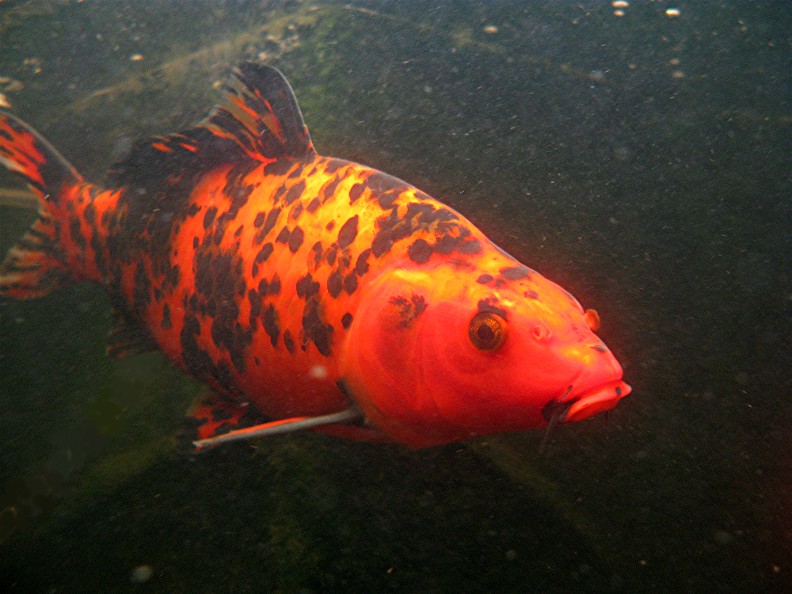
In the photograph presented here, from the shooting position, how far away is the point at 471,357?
2.00 m

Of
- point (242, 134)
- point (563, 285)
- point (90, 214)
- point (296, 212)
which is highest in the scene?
point (242, 134)

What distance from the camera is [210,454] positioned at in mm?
3547

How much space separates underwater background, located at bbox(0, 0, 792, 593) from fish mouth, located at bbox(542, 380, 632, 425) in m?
1.25

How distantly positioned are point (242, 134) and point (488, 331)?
7.21 feet

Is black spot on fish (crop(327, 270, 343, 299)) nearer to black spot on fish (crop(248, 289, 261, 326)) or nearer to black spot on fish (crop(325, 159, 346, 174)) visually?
black spot on fish (crop(248, 289, 261, 326))

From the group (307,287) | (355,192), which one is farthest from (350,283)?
(355,192)

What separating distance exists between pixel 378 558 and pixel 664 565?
167 cm

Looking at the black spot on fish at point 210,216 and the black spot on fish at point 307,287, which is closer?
the black spot on fish at point 307,287

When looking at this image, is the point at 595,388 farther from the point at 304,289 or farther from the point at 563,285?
the point at 563,285

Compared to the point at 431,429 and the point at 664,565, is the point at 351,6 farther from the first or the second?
the point at 664,565

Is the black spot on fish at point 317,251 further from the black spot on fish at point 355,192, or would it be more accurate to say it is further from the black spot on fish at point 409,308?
the black spot on fish at point 409,308

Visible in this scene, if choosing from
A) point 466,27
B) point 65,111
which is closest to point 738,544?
point 466,27

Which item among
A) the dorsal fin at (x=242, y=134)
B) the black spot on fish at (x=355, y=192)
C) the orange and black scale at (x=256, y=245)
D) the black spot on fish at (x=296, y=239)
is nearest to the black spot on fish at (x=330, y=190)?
the orange and black scale at (x=256, y=245)

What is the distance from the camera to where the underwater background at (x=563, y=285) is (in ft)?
8.95
